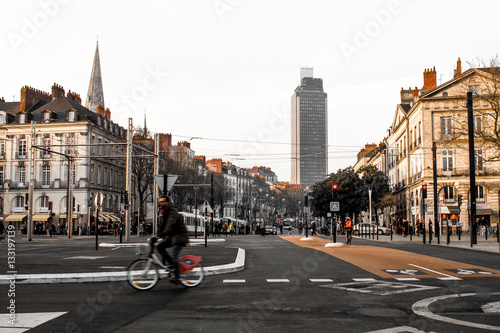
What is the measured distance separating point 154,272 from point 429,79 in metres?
61.0

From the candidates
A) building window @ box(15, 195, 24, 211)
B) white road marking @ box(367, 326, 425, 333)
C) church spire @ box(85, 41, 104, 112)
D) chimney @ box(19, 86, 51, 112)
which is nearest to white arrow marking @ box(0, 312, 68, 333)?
white road marking @ box(367, 326, 425, 333)

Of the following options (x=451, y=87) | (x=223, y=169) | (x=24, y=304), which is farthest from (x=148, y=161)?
(x=223, y=169)

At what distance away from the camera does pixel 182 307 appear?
25.6 ft

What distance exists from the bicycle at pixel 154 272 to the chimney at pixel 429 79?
59.7 meters

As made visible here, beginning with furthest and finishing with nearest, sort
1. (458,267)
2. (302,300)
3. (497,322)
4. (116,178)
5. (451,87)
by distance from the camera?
(116,178)
(451,87)
(458,267)
(302,300)
(497,322)

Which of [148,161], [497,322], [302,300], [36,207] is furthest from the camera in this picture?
[36,207]

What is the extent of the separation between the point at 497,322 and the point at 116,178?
76.1m

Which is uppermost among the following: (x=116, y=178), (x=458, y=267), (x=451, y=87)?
(x=451, y=87)

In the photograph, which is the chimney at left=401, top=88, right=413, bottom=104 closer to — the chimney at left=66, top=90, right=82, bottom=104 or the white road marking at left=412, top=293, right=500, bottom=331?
the chimney at left=66, top=90, right=82, bottom=104

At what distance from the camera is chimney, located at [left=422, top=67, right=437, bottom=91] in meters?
64.1

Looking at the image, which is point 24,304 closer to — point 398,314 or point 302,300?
point 302,300

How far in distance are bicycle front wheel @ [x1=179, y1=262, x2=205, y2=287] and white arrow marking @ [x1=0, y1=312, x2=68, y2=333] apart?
9.87ft

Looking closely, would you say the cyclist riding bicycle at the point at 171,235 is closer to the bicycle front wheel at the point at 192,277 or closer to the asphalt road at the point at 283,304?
the bicycle front wheel at the point at 192,277

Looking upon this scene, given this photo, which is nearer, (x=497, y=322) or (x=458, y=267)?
(x=497, y=322)
